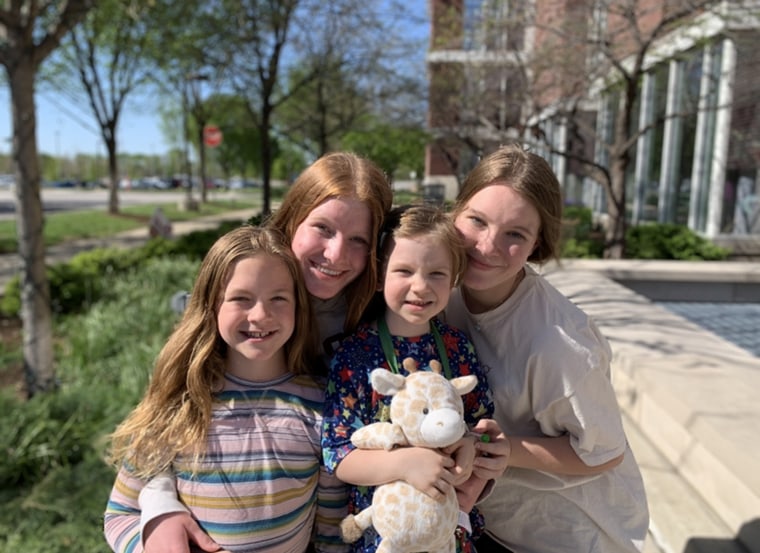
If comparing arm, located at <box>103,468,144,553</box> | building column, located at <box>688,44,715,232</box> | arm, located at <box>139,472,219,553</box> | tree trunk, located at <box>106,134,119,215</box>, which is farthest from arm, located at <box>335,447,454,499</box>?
tree trunk, located at <box>106,134,119,215</box>

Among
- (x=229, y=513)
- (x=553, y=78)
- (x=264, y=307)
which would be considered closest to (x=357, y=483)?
(x=229, y=513)

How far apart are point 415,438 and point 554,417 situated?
45 centimetres

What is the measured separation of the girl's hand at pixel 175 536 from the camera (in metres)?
1.45

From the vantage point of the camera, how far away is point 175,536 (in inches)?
57.5

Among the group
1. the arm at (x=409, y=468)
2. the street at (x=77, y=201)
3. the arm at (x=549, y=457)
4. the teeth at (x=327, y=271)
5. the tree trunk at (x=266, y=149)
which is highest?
the tree trunk at (x=266, y=149)

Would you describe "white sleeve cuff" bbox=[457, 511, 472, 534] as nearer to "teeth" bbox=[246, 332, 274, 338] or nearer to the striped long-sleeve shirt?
the striped long-sleeve shirt

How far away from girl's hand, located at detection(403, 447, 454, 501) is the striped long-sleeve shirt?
303 millimetres

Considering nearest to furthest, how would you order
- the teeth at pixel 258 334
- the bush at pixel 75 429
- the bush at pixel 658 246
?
1. the teeth at pixel 258 334
2. the bush at pixel 75 429
3. the bush at pixel 658 246

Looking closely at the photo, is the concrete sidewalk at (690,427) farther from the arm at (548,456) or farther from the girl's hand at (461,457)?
the girl's hand at (461,457)

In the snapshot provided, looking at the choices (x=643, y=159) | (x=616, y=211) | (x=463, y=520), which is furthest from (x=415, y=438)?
(x=643, y=159)

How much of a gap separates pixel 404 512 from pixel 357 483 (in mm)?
144

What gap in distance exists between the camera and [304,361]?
66.4 inches

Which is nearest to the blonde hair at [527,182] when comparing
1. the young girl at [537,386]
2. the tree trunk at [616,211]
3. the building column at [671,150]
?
the young girl at [537,386]

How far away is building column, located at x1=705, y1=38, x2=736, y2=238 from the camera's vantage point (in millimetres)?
11098
